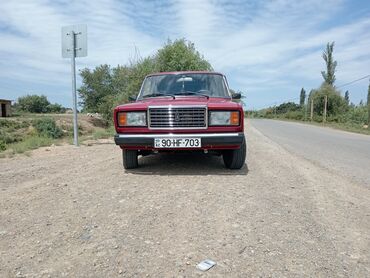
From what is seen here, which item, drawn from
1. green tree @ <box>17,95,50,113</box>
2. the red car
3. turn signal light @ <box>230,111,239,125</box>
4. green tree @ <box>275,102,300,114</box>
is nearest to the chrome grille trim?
the red car

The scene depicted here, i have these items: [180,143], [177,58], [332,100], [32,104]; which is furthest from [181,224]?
[32,104]

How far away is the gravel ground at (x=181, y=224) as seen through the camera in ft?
7.06

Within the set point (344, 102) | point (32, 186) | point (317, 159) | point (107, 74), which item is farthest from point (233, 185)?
point (344, 102)

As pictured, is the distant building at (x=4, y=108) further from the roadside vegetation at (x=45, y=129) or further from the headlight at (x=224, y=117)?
the headlight at (x=224, y=117)

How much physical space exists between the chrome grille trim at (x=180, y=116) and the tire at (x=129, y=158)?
71 centimetres

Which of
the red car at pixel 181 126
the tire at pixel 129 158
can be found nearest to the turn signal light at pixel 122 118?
the red car at pixel 181 126

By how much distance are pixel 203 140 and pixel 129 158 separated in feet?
4.17

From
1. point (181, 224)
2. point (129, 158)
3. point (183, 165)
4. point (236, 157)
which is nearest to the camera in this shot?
point (181, 224)

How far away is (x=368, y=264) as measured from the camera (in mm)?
2174

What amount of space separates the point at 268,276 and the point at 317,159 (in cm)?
552

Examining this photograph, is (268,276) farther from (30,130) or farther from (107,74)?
(107,74)

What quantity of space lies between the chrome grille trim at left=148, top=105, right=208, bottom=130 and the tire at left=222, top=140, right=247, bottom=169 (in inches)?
28.1

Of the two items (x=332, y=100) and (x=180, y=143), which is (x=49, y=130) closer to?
(x=180, y=143)

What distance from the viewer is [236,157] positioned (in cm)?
498
